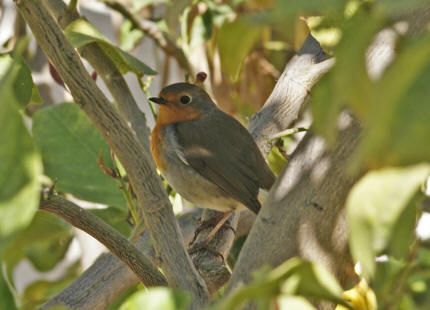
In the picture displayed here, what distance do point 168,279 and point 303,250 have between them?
22 cm

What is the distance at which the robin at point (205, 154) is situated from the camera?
1.67 meters

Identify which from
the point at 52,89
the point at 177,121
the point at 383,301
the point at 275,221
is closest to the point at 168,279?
the point at 275,221

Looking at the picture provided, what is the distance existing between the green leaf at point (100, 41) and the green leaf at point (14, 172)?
75 centimetres

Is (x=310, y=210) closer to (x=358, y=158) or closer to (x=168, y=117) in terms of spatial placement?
(x=358, y=158)

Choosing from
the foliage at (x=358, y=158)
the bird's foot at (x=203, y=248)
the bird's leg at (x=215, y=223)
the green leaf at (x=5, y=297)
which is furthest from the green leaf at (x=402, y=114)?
the bird's leg at (x=215, y=223)

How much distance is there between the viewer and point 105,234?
820 millimetres

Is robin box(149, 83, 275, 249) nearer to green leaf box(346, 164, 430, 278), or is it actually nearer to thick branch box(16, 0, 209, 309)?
thick branch box(16, 0, 209, 309)

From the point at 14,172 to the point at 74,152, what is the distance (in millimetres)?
1167

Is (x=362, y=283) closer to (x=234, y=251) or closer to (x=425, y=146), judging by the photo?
(x=425, y=146)

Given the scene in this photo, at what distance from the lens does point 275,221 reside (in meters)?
0.69

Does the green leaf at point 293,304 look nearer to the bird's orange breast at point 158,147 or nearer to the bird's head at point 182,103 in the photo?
the bird's orange breast at point 158,147

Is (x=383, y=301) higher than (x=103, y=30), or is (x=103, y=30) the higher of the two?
(x=383, y=301)

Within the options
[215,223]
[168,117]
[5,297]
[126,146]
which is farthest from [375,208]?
[168,117]

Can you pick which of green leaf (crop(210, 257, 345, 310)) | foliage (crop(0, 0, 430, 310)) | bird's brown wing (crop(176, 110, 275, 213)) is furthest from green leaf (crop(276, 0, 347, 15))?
bird's brown wing (crop(176, 110, 275, 213))
